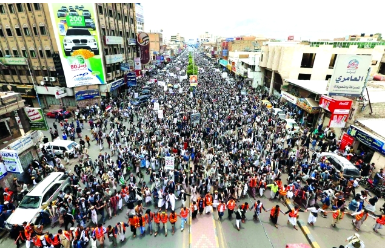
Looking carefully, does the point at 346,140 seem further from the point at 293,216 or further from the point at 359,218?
the point at 293,216

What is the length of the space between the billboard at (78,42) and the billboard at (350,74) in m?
28.4

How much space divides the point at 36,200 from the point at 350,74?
24183mm

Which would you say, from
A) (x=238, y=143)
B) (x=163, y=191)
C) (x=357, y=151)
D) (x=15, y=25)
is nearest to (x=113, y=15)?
(x=15, y=25)

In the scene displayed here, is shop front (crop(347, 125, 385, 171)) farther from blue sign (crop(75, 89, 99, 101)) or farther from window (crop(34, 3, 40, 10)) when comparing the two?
window (crop(34, 3, 40, 10))

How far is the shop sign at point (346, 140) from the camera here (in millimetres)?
16797

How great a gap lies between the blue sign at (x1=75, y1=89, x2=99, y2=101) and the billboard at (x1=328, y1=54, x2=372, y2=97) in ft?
95.6

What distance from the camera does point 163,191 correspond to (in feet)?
38.1

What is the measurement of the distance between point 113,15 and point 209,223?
33.9 m

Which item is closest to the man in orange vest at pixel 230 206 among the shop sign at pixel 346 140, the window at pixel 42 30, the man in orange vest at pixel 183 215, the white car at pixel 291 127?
the man in orange vest at pixel 183 215

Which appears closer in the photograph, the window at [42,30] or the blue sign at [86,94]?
the window at [42,30]

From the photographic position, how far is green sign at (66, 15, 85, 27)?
25.6 metres

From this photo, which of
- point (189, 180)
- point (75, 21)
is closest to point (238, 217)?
point (189, 180)

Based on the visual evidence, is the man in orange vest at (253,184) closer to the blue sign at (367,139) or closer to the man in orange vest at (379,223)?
the man in orange vest at (379,223)

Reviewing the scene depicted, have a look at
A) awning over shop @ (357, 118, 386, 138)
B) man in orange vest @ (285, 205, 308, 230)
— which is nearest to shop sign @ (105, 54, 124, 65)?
man in orange vest @ (285, 205, 308, 230)
